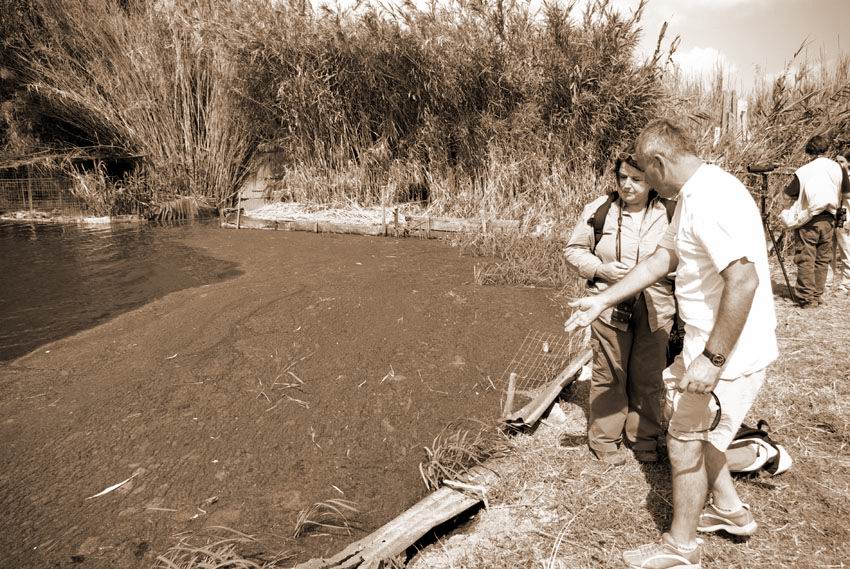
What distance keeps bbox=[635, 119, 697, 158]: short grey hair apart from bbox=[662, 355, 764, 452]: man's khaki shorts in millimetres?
839

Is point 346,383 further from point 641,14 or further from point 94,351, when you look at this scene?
point 641,14

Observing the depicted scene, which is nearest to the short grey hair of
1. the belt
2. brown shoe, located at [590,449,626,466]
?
brown shoe, located at [590,449,626,466]

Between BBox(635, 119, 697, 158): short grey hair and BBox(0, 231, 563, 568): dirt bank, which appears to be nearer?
BBox(635, 119, 697, 158): short grey hair

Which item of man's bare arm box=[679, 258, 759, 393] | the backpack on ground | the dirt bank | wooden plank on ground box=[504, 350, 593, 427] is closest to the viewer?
man's bare arm box=[679, 258, 759, 393]

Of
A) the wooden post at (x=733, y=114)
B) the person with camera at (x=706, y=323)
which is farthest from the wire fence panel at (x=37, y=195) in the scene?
the person with camera at (x=706, y=323)

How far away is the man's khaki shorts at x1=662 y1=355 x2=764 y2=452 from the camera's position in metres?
2.06

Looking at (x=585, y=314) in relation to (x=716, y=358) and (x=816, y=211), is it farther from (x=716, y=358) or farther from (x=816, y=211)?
(x=816, y=211)

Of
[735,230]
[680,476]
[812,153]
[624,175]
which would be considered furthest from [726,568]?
[812,153]

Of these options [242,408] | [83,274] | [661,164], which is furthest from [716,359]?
[83,274]

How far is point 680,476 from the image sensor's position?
85.2 inches

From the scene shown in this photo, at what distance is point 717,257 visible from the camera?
190 centimetres

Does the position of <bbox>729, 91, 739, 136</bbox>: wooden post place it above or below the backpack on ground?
above

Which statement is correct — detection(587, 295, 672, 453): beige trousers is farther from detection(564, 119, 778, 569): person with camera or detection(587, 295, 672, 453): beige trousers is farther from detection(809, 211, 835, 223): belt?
detection(809, 211, 835, 223): belt

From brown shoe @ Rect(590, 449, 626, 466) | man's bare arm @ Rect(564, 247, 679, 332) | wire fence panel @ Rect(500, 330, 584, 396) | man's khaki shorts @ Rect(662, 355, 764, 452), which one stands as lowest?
brown shoe @ Rect(590, 449, 626, 466)
